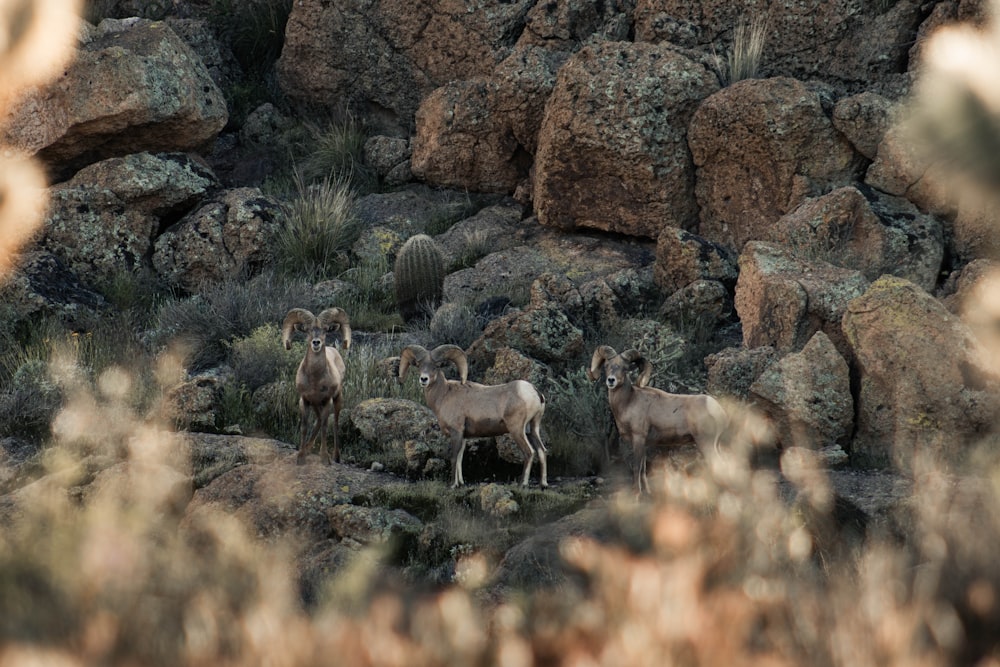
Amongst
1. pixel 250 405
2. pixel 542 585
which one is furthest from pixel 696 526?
pixel 250 405

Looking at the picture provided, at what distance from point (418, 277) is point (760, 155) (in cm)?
431

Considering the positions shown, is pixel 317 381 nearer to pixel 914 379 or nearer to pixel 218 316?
pixel 218 316

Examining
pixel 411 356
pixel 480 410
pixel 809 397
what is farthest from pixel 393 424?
pixel 809 397

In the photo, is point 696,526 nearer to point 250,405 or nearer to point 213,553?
point 213,553

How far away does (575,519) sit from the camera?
25.2 feet

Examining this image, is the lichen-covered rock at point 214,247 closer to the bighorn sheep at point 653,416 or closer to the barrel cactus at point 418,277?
the barrel cactus at point 418,277

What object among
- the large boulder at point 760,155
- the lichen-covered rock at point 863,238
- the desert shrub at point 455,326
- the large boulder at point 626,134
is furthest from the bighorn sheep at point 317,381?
the large boulder at point 760,155

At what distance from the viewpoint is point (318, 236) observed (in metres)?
14.9

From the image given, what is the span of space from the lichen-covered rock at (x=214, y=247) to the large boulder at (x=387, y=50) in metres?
3.84

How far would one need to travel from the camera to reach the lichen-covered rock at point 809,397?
371 inches

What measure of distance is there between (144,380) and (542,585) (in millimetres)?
6529

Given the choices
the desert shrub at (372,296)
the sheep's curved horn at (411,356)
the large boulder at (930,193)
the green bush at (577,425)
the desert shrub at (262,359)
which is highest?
the large boulder at (930,193)

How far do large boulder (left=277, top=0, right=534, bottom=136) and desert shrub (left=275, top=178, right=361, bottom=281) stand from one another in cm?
Result: 261

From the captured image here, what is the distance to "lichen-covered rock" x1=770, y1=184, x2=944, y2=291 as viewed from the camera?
1183 centimetres
